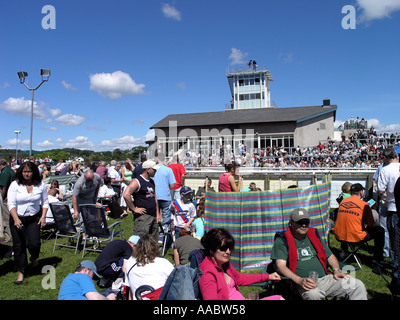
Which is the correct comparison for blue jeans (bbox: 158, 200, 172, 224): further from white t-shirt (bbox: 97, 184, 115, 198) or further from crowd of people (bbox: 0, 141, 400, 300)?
white t-shirt (bbox: 97, 184, 115, 198)

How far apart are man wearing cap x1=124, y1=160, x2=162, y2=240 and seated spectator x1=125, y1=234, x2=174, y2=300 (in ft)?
6.66

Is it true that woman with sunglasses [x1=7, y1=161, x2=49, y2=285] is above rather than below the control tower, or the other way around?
below

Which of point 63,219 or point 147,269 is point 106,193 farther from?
point 147,269

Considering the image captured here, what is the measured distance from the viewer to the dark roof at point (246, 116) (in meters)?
33.4

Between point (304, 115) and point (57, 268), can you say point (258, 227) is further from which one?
point (304, 115)

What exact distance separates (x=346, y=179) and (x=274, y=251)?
7.95 metres

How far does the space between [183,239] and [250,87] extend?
46.9m

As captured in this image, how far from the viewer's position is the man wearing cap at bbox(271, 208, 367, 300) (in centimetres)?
348

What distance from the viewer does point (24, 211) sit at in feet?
17.4

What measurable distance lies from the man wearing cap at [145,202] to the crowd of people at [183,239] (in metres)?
0.02

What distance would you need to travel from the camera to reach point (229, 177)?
712 cm

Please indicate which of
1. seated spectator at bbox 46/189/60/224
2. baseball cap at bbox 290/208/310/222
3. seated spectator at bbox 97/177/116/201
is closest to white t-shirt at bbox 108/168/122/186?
seated spectator at bbox 97/177/116/201

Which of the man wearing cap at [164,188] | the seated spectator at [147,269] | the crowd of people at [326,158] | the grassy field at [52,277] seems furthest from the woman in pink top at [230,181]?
the crowd of people at [326,158]

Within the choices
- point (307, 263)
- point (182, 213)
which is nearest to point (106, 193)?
point (182, 213)
